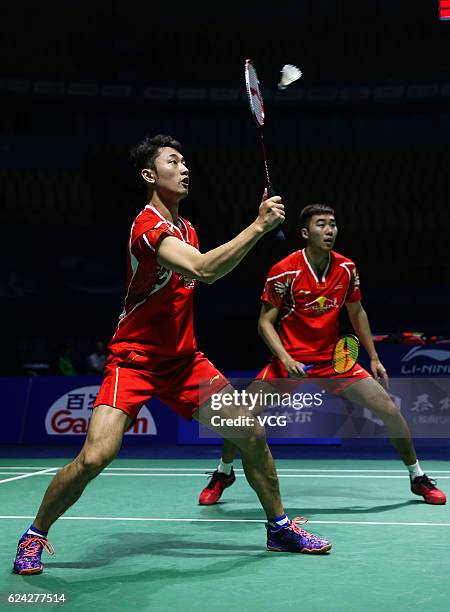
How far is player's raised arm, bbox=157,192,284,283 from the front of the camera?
2924 mm

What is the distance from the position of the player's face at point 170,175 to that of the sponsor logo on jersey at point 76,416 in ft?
18.2

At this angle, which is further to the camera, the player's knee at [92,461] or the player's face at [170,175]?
the player's face at [170,175]

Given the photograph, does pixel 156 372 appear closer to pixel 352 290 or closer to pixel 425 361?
pixel 352 290

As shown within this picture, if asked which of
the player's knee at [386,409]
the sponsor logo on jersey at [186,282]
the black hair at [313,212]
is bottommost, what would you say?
the player's knee at [386,409]

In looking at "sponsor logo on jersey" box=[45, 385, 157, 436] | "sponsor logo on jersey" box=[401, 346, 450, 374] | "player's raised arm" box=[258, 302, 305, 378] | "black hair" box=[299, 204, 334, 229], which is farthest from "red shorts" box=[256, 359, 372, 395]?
"sponsor logo on jersey" box=[45, 385, 157, 436]

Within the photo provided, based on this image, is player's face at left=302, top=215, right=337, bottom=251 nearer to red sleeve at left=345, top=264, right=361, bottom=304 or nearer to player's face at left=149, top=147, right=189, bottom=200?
red sleeve at left=345, top=264, right=361, bottom=304

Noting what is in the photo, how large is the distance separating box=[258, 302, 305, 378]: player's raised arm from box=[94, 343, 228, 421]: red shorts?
3.94 feet

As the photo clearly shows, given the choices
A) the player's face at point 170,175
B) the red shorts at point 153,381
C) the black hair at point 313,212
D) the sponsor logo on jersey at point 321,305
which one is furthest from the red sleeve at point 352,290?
the player's face at point 170,175

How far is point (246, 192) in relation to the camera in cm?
1806

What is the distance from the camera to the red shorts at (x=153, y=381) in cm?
336

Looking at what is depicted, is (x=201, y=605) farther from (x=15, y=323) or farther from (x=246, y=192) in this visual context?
(x=246, y=192)

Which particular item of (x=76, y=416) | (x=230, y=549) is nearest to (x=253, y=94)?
(x=230, y=549)

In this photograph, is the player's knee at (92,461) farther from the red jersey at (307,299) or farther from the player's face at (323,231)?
the player's face at (323,231)

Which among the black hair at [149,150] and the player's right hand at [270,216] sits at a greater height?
the black hair at [149,150]
